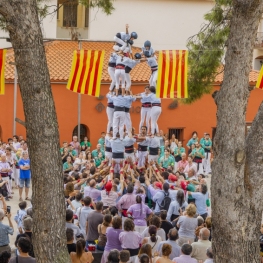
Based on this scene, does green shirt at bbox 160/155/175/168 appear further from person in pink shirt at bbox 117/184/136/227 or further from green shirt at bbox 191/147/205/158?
person in pink shirt at bbox 117/184/136/227

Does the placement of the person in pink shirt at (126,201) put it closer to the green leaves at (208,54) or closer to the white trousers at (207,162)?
the green leaves at (208,54)

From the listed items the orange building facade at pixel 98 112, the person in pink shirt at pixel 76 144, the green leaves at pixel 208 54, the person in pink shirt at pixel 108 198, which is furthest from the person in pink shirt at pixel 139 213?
the orange building facade at pixel 98 112

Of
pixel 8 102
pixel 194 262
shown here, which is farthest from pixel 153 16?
pixel 194 262

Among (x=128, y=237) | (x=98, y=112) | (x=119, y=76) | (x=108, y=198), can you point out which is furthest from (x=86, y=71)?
(x=98, y=112)

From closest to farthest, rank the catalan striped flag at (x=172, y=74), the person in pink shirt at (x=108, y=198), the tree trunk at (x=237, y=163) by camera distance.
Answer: the tree trunk at (x=237, y=163)
the person in pink shirt at (x=108, y=198)
the catalan striped flag at (x=172, y=74)

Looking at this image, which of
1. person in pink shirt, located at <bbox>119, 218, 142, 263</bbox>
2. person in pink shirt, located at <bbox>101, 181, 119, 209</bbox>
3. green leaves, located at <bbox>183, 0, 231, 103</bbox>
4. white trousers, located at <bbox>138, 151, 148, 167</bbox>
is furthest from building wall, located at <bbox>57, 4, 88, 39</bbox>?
person in pink shirt, located at <bbox>119, 218, 142, 263</bbox>

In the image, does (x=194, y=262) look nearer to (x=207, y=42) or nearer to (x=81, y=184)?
(x=207, y=42)

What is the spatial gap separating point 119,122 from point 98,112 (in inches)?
434

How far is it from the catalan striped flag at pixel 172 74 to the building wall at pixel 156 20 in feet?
60.2

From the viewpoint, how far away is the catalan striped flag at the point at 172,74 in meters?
14.0

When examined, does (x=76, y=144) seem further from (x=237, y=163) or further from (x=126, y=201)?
(x=237, y=163)

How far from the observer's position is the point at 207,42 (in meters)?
10.8

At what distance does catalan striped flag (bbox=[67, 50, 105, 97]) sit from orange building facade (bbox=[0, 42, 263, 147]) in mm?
11199

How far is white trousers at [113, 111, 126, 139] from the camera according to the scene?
1705 centimetres
